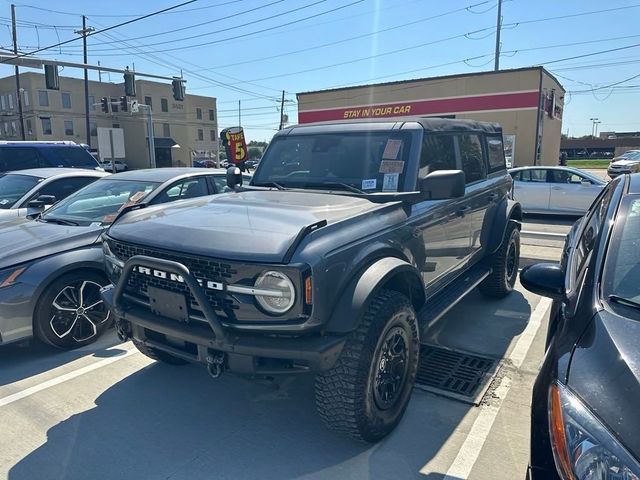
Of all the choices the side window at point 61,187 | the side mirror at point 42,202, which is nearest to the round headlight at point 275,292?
the side mirror at point 42,202

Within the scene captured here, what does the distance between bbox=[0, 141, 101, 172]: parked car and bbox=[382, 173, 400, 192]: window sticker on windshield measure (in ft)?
29.6

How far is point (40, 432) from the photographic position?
3.18 metres

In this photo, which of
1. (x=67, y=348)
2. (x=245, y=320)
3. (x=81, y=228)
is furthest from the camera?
(x=81, y=228)

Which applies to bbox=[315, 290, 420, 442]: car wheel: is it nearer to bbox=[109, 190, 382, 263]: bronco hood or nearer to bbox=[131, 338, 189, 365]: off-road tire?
bbox=[109, 190, 382, 263]: bronco hood

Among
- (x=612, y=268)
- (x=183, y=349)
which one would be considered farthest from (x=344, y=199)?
(x=612, y=268)

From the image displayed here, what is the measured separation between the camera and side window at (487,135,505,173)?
554 centimetres

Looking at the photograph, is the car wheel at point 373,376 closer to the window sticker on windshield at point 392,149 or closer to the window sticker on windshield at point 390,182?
the window sticker on windshield at point 390,182

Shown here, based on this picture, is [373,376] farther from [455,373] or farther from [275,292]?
[455,373]

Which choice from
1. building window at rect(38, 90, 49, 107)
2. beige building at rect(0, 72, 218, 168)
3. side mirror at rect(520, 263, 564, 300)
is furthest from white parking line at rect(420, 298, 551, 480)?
building window at rect(38, 90, 49, 107)

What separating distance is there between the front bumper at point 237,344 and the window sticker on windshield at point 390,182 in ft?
4.65

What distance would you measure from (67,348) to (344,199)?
2.97 metres

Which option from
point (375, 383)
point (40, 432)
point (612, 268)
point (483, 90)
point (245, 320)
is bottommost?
point (40, 432)

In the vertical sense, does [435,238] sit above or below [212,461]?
above

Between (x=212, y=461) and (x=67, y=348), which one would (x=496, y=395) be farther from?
(x=67, y=348)
